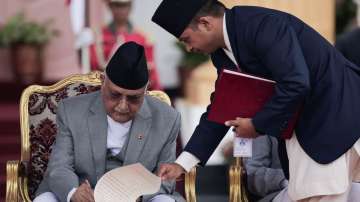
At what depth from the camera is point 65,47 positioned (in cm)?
1159

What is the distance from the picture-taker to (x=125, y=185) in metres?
4.05

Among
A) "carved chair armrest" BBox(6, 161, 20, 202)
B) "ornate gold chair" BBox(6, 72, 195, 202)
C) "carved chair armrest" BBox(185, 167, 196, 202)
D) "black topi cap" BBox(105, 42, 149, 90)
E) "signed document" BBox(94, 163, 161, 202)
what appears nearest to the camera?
"signed document" BBox(94, 163, 161, 202)

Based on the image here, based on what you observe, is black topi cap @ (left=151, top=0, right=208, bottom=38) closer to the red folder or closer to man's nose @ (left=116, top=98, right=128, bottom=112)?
the red folder

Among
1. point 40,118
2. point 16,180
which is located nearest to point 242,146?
point 16,180

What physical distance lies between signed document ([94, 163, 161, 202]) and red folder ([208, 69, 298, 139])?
384 millimetres

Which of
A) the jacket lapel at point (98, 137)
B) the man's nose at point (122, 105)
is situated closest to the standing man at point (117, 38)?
the jacket lapel at point (98, 137)

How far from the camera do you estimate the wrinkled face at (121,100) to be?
4.39 m

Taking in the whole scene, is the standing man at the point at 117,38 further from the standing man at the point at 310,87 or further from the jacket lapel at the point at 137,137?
the standing man at the point at 310,87

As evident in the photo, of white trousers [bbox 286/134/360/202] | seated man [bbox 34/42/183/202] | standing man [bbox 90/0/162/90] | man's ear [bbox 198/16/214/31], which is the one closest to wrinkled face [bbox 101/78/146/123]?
seated man [bbox 34/42/183/202]

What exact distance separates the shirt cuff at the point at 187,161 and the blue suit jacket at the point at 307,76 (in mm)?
511

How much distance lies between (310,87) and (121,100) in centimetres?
→ 99

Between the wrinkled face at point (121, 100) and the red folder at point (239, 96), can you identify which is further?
the wrinkled face at point (121, 100)

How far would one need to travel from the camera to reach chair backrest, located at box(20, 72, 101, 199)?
5070 millimetres

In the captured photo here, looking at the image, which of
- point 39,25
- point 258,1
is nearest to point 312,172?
point 258,1
